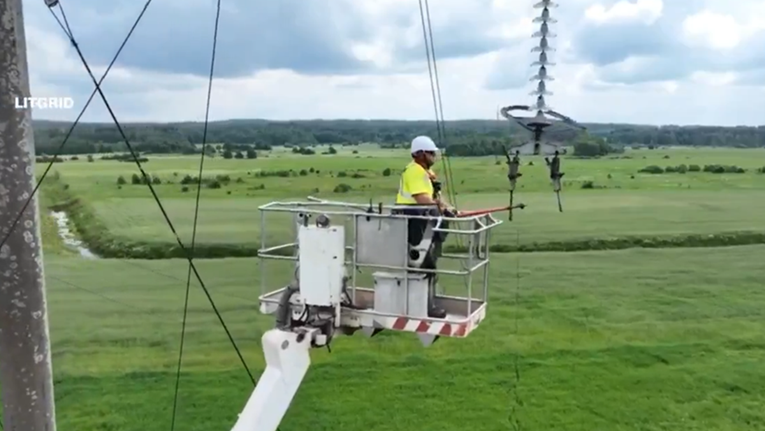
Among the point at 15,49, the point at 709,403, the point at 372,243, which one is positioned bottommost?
the point at 709,403

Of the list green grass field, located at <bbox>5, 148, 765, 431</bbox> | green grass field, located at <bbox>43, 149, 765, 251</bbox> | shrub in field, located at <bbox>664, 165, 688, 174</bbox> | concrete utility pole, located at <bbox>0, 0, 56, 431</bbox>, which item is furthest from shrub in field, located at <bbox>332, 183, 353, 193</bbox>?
concrete utility pole, located at <bbox>0, 0, 56, 431</bbox>

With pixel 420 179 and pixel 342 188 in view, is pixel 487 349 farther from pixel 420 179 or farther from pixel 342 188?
pixel 342 188

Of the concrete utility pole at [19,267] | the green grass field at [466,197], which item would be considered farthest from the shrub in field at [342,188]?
the concrete utility pole at [19,267]

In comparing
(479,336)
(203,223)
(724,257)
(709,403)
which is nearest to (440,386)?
(479,336)

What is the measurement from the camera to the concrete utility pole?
229 inches

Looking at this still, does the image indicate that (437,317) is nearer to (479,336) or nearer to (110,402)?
(110,402)

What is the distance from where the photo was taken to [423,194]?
7.19m

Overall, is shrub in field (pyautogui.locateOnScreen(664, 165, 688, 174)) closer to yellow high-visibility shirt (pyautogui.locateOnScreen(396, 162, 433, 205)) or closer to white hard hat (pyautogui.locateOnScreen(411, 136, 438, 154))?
white hard hat (pyautogui.locateOnScreen(411, 136, 438, 154))

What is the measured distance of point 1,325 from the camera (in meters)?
6.10

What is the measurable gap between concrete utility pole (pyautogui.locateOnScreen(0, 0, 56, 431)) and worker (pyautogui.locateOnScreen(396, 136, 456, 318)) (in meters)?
3.24

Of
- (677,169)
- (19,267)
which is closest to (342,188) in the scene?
(677,169)

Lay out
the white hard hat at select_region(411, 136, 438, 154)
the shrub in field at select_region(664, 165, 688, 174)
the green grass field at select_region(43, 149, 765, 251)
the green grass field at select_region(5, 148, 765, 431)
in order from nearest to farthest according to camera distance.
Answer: the white hard hat at select_region(411, 136, 438, 154)
the green grass field at select_region(5, 148, 765, 431)
the green grass field at select_region(43, 149, 765, 251)
the shrub in field at select_region(664, 165, 688, 174)

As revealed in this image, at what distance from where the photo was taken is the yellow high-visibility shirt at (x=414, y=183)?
7.22 metres

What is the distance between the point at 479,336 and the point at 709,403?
5.86 meters
